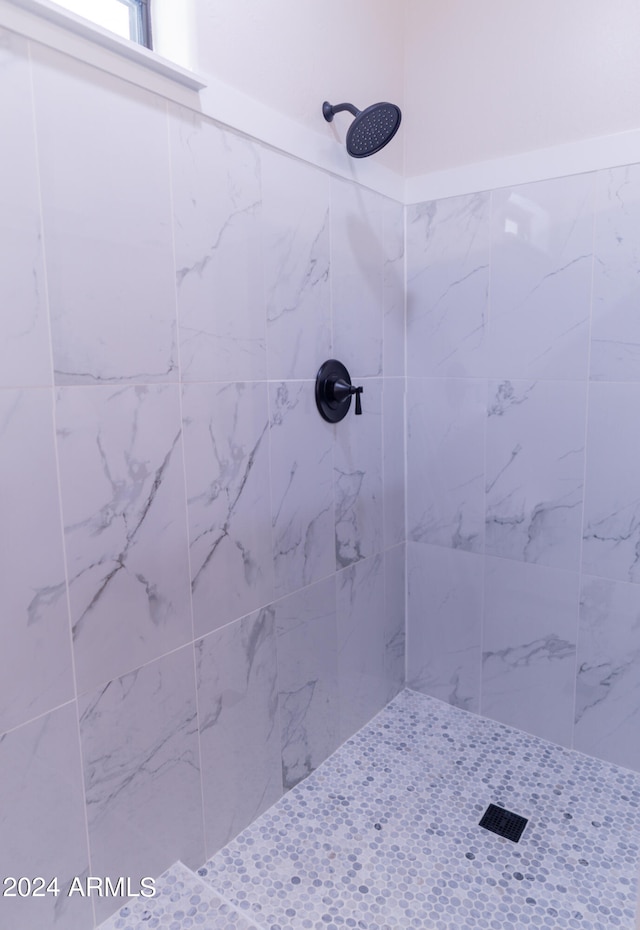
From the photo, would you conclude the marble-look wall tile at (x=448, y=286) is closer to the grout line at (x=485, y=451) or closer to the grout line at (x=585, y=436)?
the grout line at (x=485, y=451)

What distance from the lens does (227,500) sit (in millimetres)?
1385

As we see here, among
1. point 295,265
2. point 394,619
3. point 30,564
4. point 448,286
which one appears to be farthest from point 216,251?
point 394,619

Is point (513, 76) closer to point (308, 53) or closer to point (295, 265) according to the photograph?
point (308, 53)

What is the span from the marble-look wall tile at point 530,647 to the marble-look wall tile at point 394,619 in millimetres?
295

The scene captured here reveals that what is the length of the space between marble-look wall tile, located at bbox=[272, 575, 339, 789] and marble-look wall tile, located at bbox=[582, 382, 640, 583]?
0.77 meters

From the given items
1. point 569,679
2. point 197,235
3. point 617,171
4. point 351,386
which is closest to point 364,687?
point 569,679

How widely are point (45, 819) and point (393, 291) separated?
164 cm

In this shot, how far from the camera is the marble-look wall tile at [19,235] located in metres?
0.95

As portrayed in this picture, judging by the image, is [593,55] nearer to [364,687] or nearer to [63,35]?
[63,35]

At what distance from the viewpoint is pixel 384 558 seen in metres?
1.98

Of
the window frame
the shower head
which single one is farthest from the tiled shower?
the window frame

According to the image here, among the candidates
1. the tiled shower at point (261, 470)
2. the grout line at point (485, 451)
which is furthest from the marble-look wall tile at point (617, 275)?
the grout line at point (485, 451)

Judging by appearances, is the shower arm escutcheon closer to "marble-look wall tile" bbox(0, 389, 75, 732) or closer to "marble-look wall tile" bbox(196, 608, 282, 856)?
"marble-look wall tile" bbox(196, 608, 282, 856)

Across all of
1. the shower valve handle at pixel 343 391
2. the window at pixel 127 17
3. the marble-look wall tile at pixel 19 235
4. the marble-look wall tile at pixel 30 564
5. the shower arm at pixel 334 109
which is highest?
the window at pixel 127 17
